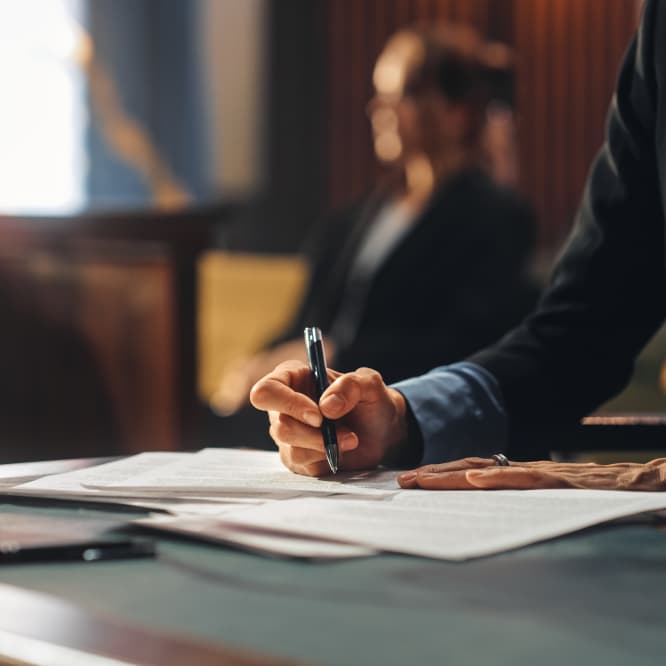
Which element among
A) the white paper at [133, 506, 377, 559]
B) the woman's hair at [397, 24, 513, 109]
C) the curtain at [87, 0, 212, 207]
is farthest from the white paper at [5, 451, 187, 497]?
the curtain at [87, 0, 212, 207]

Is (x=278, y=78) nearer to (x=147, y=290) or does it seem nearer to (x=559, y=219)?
(x=559, y=219)

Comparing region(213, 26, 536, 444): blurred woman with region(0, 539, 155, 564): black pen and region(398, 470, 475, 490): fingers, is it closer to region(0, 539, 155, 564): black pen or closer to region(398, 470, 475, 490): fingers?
region(398, 470, 475, 490): fingers

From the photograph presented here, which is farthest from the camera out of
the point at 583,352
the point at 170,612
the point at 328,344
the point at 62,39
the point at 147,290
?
the point at 62,39

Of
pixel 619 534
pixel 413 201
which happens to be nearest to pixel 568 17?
pixel 413 201

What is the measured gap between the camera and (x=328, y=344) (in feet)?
8.54

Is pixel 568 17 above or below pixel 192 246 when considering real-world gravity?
above

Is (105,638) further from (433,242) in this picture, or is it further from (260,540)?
(433,242)

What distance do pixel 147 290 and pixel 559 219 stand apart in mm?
2904

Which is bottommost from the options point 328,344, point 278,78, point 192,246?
point 328,344

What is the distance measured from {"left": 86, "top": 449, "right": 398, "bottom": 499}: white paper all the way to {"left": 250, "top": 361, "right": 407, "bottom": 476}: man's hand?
0.06 feet

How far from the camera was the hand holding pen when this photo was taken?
800 mm

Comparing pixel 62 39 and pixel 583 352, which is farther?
pixel 62 39

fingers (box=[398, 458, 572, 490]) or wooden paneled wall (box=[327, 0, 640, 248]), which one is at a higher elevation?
wooden paneled wall (box=[327, 0, 640, 248])

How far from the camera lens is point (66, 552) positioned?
0.54m
